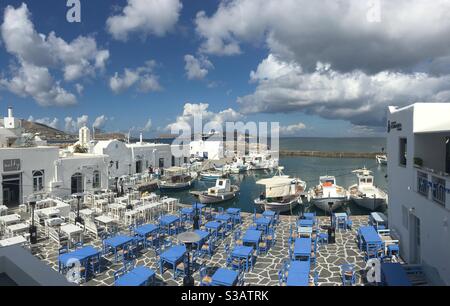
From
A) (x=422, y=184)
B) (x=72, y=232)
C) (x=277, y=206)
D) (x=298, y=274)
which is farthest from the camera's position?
(x=277, y=206)

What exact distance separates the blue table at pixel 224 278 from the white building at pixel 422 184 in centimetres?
664

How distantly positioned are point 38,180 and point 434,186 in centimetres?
2658

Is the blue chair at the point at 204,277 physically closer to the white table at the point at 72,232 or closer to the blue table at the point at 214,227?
the blue table at the point at 214,227

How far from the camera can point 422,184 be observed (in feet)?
37.6

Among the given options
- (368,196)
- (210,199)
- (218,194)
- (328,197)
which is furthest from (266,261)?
(218,194)

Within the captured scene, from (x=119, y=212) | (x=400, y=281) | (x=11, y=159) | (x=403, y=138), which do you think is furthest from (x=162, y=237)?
(x=11, y=159)

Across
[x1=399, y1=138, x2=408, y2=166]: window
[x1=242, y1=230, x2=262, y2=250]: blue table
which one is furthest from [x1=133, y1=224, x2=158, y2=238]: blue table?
[x1=399, y1=138, x2=408, y2=166]: window

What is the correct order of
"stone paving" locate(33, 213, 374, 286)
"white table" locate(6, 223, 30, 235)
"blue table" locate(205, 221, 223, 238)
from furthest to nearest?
"blue table" locate(205, 221, 223, 238)
"white table" locate(6, 223, 30, 235)
"stone paving" locate(33, 213, 374, 286)

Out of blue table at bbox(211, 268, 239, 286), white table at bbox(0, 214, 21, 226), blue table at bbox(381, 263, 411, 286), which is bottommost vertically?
blue table at bbox(211, 268, 239, 286)

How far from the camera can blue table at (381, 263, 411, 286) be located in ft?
31.5

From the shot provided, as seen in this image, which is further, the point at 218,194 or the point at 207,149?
the point at 207,149

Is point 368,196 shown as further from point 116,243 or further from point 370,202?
point 116,243

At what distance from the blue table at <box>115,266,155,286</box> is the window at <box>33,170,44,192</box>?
18.3m

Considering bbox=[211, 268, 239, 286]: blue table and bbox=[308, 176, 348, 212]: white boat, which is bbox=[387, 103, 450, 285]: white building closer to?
bbox=[211, 268, 239, 286]: blue table
